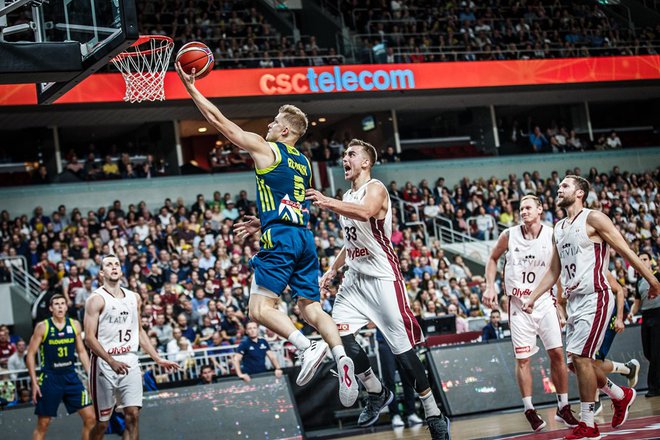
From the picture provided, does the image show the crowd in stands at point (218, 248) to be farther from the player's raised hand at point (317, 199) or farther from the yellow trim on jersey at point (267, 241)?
the player's raised hand at point (317, 199)

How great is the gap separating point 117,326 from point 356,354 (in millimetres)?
3410

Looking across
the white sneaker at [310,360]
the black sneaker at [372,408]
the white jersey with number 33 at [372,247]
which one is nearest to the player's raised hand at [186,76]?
the white jersey with number 33 at [372,247]

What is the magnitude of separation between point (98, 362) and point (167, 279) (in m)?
8.44

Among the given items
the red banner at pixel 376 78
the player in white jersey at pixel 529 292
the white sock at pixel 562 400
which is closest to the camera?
the white sock at pixel 562 400

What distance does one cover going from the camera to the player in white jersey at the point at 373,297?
7.80m

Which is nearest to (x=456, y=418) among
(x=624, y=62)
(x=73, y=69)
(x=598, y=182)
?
(x=73, y=69)

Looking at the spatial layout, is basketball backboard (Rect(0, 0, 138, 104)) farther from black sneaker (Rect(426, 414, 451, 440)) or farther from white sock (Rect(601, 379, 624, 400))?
white sock (Rect(601, 379, 624, 400))

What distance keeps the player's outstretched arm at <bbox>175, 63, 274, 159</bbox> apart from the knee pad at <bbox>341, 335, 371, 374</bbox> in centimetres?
199

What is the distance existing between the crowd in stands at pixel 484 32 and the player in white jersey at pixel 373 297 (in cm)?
1852

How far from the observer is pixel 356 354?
25.9 ft

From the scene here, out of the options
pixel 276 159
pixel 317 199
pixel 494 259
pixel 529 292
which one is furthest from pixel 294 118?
pixel 529 292

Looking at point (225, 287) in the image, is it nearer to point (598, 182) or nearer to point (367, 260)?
point (367, 260)

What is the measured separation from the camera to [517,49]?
91.9 feet

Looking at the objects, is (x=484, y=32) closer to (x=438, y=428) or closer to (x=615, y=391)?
(x=615, y=391)
